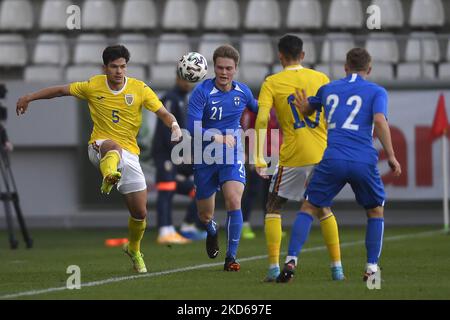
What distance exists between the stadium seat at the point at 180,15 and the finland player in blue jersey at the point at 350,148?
13.1 metres

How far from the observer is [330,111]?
9.34 metres

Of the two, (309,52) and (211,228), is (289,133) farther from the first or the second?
(309,52)

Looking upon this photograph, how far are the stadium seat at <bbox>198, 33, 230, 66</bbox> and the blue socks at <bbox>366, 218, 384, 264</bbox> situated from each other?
10.4 m

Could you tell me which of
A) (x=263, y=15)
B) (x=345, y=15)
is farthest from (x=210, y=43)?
(x=345, y=15)

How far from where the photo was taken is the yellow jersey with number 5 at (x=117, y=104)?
36.2ft

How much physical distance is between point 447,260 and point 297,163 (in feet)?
8.92

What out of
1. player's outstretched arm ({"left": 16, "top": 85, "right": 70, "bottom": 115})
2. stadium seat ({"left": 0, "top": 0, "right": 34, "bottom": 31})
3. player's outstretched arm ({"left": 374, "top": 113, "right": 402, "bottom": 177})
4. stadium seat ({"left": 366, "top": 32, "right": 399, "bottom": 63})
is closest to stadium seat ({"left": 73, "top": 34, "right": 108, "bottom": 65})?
stadium seat ({"left": 0, "top": 0, "right": 34, "bottom": 31})

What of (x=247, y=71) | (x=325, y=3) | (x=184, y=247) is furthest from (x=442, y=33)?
(x=184, y=247)

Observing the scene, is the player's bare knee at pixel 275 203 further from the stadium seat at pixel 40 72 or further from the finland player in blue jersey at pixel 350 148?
the stadium seat at pixel 40 72

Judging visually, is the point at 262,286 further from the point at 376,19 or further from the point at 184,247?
the point at 376,19

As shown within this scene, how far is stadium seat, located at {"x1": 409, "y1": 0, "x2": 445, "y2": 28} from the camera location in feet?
71.4
